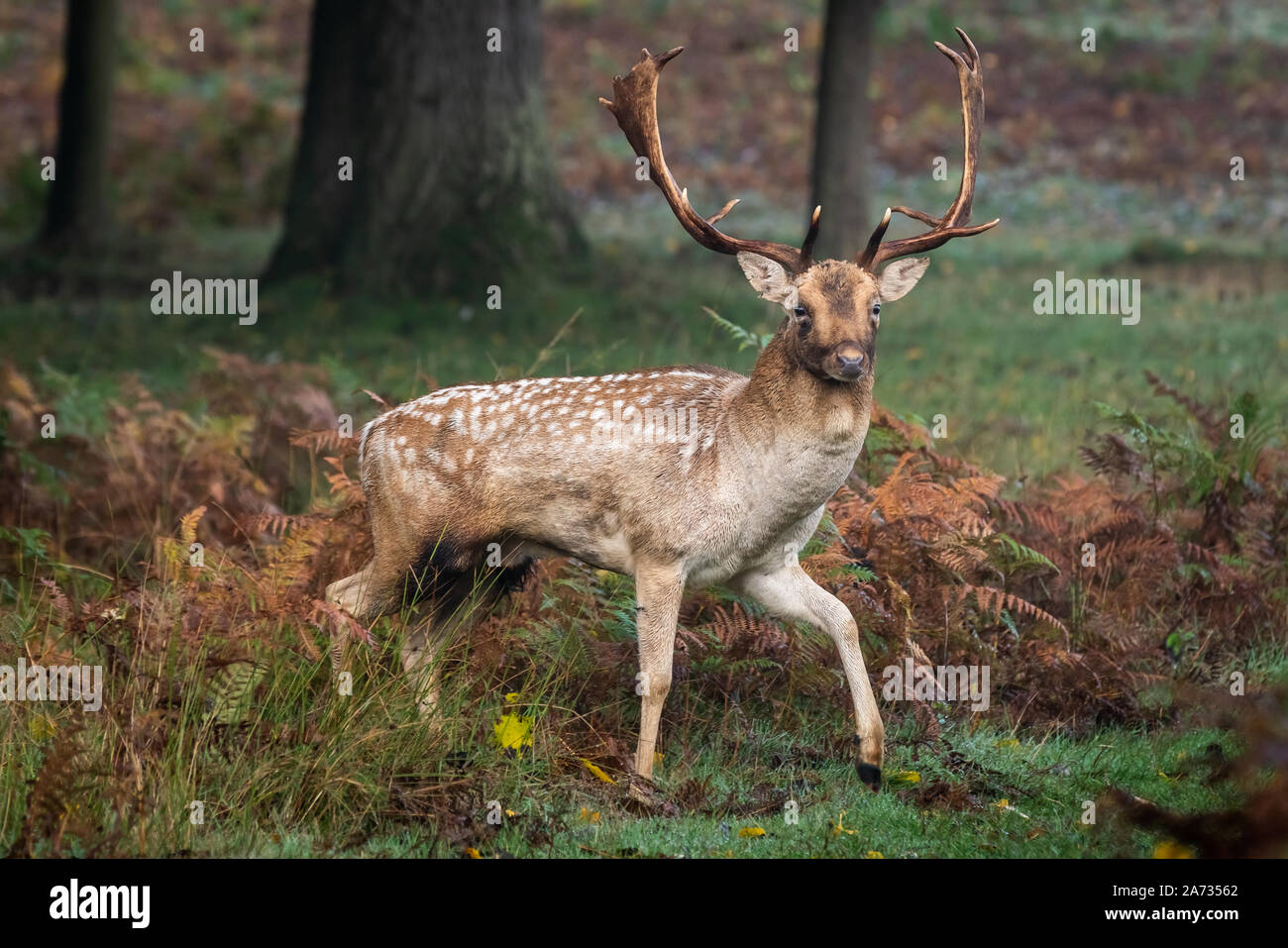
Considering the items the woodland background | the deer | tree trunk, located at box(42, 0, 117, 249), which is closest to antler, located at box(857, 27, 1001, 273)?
the deer

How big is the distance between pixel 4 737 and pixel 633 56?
25883 millimetres

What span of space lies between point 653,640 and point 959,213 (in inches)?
78.8

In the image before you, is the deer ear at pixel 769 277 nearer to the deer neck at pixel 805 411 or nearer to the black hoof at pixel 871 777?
the deer neck at pixel 805 411

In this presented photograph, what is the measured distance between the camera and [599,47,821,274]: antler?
6211 millimetres

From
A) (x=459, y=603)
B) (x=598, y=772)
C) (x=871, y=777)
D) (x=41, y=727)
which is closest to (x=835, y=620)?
(x=871, y=777)

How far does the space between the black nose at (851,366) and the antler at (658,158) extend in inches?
19.7

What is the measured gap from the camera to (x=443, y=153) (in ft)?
47.0

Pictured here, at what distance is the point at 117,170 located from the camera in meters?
24.0

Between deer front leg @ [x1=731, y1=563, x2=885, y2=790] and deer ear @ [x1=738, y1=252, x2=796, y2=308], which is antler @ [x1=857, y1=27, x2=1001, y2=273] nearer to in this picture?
deer ear @ [x1=738, y1=252, x2=796, y2=308]

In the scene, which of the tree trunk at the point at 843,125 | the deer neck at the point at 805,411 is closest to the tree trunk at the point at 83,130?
the tree trunk at the point at 843,125

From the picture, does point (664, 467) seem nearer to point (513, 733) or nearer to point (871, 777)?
point (513, 733)
